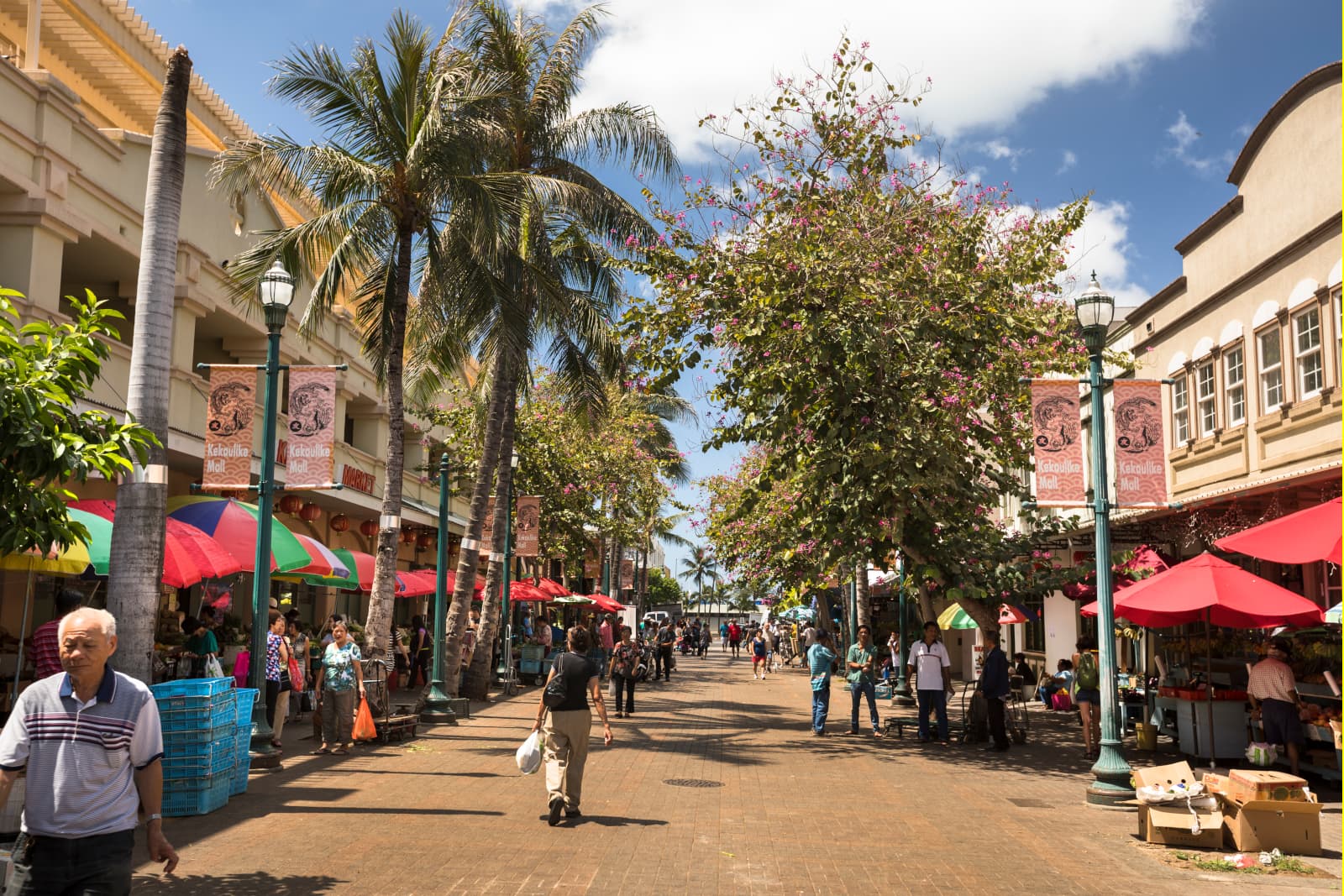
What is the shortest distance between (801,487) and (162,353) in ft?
31.2

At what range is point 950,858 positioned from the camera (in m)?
8.76

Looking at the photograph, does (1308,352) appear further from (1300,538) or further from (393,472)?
(393,472)

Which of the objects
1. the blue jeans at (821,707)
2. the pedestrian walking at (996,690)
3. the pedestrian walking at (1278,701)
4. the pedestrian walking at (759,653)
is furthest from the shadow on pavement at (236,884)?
the pedestrian walking at (759,653)

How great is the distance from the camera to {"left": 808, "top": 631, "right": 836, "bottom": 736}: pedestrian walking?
1803 centimetres

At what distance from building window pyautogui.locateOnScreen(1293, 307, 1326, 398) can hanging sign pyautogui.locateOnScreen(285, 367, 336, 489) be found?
14.2 metres

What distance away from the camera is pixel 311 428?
13.3m

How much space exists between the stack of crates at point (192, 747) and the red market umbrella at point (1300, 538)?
1099cm

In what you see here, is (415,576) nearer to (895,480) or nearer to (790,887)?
(895,480)

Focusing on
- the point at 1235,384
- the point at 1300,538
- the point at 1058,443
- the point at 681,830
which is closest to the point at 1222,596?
the point at 1300,538

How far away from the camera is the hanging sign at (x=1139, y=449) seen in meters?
12.6

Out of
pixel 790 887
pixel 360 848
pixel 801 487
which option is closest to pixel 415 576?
pixel 801 487

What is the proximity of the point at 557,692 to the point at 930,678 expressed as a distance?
853cm

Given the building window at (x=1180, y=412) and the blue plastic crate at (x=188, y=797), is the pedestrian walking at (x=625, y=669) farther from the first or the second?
the building window at (x=1180, y=412)

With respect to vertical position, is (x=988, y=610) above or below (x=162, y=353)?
below
